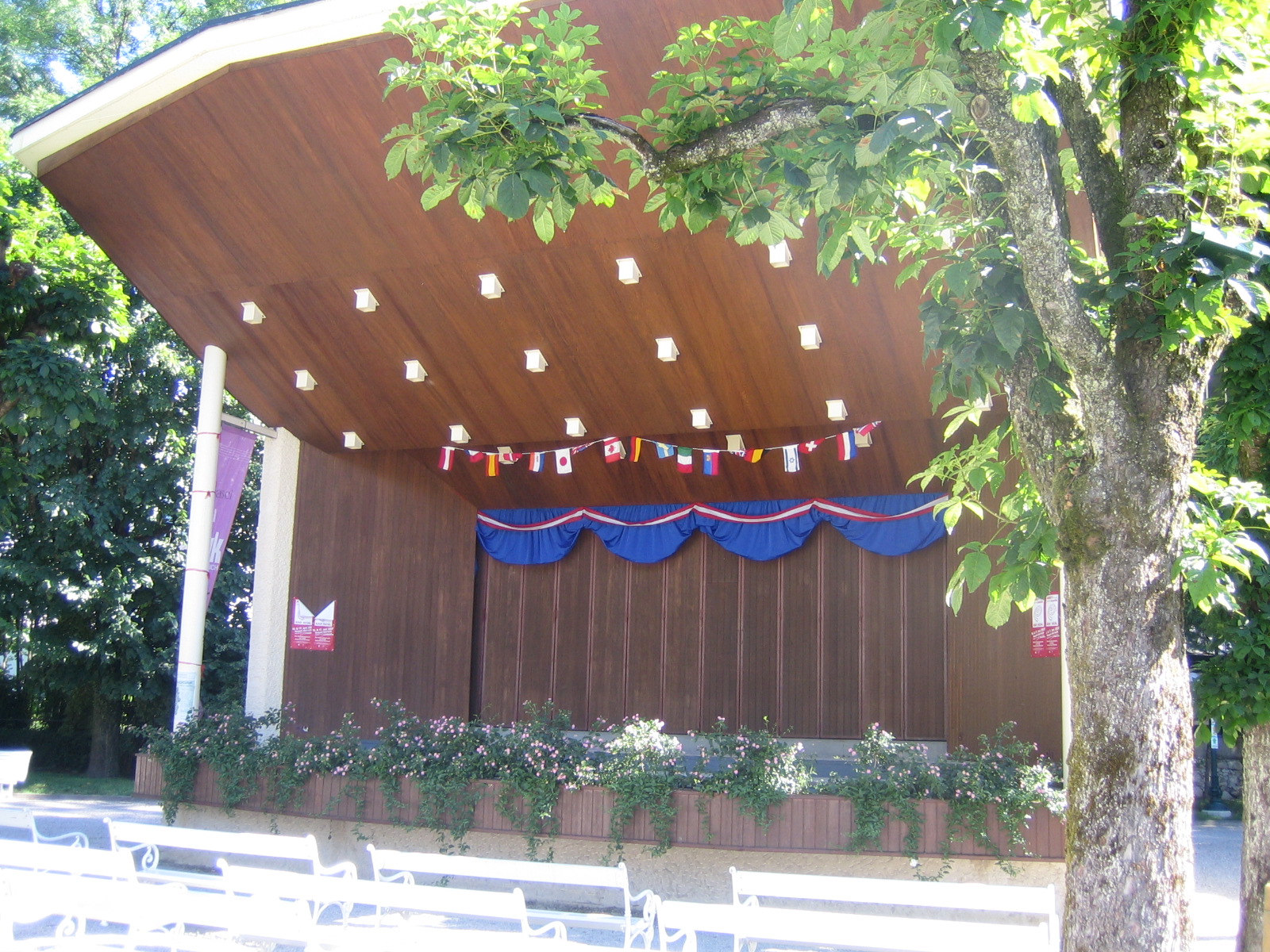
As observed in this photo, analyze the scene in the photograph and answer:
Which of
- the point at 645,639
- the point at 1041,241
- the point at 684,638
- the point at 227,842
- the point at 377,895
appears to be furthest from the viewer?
the point at 645,639

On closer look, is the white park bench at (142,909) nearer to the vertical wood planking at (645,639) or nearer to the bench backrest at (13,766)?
the bench backrest at (13,766)

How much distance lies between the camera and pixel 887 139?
3.07 meters

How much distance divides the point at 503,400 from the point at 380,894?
18.5 feet

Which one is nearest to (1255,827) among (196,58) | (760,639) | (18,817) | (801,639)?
(801,639)

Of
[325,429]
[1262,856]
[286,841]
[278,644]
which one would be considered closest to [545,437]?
[325,429]

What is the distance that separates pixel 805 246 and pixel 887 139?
15.1 feet

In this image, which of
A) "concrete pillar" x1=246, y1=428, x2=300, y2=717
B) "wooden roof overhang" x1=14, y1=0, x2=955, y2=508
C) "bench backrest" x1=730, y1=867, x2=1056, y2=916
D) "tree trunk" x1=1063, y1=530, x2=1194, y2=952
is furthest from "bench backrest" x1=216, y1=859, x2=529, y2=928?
"concrete pillar" x1=246, y1=428, x2=300, y2=717

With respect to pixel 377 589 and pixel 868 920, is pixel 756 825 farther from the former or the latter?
pixel 377 589

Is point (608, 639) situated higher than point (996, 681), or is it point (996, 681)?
point (608, 639)

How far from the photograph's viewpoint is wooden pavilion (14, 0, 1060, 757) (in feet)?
25.5

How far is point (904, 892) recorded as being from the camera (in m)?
4.86

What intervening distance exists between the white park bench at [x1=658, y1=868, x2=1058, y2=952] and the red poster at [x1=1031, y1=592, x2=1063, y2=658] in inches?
158

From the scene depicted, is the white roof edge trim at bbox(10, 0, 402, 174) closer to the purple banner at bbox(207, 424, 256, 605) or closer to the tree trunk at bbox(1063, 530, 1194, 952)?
the purple banner at bbox(207, 424, 256, 605)

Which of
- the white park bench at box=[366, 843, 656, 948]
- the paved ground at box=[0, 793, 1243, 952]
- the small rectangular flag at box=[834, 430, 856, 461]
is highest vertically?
the small rectangular flag at box=[834, 430, 856, 461]
